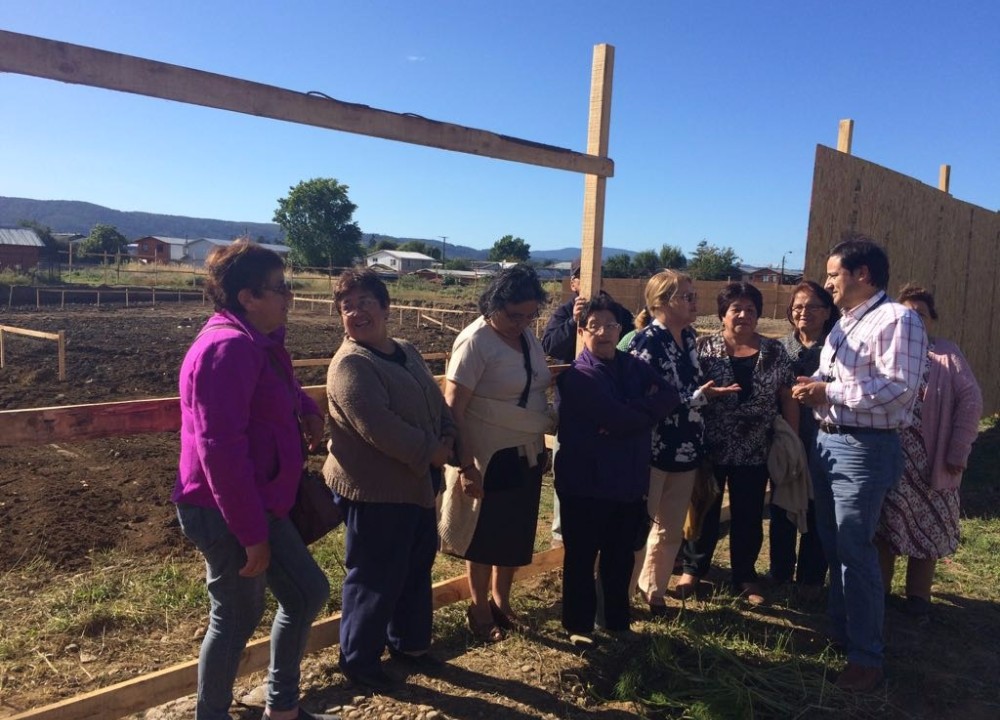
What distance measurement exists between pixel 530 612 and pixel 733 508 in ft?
4.05

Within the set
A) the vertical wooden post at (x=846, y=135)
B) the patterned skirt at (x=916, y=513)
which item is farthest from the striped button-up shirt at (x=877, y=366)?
the vertical wooden post at (x=846, y=135)

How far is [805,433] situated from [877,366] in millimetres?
1340

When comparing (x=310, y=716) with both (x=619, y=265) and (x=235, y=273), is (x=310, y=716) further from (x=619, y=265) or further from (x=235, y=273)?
(x=619, y=265)

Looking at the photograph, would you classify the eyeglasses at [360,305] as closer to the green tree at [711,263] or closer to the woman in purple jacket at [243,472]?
the woman in purple jacket at [243,472]

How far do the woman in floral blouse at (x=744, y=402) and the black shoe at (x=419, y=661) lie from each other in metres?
1.56

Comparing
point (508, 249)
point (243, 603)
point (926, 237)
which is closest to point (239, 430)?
point (243, 603)

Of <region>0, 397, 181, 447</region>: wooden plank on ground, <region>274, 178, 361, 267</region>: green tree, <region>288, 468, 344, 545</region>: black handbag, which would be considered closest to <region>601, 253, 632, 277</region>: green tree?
<region>274, 178, 361, 267</region>: green tree

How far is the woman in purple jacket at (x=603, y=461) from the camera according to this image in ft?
10.5

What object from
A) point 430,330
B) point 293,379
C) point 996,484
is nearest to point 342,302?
point 293,379

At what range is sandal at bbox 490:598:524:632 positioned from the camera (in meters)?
3.56

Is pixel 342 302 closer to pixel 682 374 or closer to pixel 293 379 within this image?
pixel 293 379

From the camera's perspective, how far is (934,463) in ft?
12.1

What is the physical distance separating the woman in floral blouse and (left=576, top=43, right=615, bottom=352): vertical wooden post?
2.40 ft

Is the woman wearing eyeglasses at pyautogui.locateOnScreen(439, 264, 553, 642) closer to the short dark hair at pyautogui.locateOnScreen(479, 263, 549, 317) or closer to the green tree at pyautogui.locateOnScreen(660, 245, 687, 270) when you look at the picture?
the short dark hair at pyautogui.locateOnScreen(479, 263, 549, 317)
